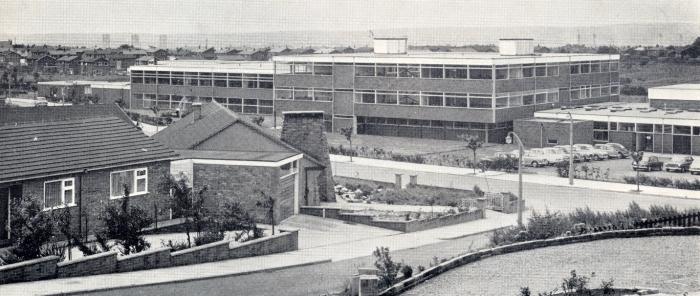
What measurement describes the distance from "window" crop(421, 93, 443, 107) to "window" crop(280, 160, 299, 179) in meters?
32.8

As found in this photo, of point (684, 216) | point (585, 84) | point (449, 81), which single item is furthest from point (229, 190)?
point (585, 84)

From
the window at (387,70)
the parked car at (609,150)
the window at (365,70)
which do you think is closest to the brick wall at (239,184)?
the parked car at (609,150)

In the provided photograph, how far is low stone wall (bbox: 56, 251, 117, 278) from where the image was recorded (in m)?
23.2

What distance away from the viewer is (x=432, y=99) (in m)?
71.0

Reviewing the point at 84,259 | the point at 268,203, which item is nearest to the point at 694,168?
the point at 268,203

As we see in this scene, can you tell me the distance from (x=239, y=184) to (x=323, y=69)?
42.0m

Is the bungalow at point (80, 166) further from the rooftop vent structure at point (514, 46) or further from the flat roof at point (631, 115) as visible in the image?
the rooftop vent structure at point (514, 46)

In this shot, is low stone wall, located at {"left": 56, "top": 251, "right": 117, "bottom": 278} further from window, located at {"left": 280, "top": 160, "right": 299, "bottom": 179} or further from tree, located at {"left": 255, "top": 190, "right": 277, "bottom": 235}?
window, located at {"left": 280, "top": 160, "right": 299, "bottom": 179}

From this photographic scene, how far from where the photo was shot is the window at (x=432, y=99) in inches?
2785

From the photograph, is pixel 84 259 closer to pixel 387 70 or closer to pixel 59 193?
pixel 59 193

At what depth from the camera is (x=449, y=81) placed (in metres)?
70.4

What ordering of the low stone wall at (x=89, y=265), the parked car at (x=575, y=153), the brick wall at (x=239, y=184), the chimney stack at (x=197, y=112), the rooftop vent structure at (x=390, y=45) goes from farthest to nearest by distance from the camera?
the rooftop vent structure at (x=390, y=45) < the parked car at (x=575, y=153) < the chimney stack at (x=197, y=112) < the brick wall at (x=239, y=184) < the low stone wall at (x=89, y=265)

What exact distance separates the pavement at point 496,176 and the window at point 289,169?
14.1m

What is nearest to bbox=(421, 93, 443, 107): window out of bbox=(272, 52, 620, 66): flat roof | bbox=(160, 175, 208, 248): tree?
bbox=(272, 52, 620, 66): flat roof
